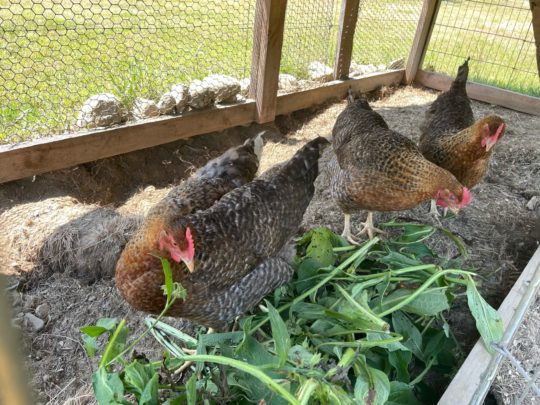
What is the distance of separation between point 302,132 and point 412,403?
2718 millimetres

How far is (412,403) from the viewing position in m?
1.31

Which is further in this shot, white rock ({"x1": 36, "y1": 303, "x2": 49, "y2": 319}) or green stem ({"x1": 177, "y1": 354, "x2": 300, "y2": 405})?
white rock ({"x1": 36, "y1": 303, "x2": 49, "y2": 319})

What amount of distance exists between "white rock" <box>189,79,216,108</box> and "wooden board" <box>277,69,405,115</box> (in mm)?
710

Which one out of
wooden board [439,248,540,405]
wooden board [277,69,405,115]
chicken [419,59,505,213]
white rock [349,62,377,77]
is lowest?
wooden board [277,69,405,115]

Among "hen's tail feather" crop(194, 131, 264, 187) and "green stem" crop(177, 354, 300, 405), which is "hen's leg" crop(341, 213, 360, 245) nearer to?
"hen's tail feather" crop(194, 131, 264, 187)

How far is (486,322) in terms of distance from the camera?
1.32 metres

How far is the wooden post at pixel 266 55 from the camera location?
2957 mm

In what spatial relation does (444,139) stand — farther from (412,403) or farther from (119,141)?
(119,141)

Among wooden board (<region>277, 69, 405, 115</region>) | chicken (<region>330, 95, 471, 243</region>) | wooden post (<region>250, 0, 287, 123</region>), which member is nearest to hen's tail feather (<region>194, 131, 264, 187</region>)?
chicken (<region>330, 95, 471, 243</region>)

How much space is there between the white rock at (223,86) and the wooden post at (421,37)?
2.60 metres

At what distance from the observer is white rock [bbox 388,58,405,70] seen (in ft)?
16.0

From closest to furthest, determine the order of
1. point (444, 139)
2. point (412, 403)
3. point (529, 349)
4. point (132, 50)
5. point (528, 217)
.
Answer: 1. point (412, 403)
2. point (529, 349)
3. point (444, 139)
4. point (528, 217)
5. point (132, 50)

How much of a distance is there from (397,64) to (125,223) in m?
4.00

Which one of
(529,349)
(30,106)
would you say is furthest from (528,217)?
(30,106)
